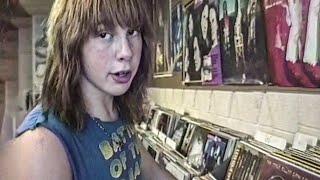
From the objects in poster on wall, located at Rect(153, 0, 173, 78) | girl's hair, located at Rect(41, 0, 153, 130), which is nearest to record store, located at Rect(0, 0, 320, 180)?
girl's hair, located at Rect(41, 0, 153, 130)

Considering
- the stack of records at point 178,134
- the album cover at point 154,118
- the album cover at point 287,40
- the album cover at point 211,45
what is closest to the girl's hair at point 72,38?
the album cover at point 287,40

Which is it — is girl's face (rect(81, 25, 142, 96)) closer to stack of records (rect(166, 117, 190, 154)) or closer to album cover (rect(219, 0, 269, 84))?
album cover (rect(219, 0, 269, 84))

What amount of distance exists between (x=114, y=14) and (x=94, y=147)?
0.29 m

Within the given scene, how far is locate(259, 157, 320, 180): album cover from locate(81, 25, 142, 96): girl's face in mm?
390

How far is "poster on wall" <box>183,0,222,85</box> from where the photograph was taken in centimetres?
190

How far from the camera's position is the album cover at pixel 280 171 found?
1019mm

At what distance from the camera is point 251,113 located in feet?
5.25

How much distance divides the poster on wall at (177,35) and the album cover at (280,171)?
1.43 meters

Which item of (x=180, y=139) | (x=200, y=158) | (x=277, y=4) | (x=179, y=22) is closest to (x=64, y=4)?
(x=277, y=4)

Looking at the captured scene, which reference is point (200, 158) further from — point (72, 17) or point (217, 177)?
point (72, 17)

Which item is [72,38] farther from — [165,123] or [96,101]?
[165,123]

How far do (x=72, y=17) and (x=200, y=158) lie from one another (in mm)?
991

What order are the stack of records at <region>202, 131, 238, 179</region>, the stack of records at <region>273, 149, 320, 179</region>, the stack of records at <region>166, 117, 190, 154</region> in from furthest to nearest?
the stack of records at <region>166, 117, 190, 154</region> → the stack of records at <region>202, 131, 238, 179</region> → the stack of records at <region>273, 149, 320, 179</region>

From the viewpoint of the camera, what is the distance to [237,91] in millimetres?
1711
